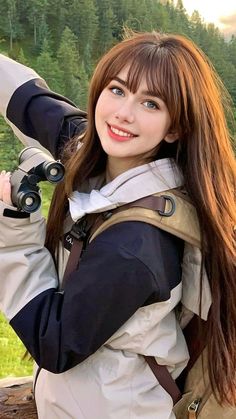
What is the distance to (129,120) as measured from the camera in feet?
7.43

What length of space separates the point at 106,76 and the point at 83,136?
0.36 metres

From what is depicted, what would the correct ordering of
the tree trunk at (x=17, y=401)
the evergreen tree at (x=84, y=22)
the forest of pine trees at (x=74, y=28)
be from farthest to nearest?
the evergreen tree at (x=84, y=22)
the forest of pine trees at (x=74, y=28)
the tree trunk at (x=17, y=401)

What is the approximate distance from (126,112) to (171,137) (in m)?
0.21

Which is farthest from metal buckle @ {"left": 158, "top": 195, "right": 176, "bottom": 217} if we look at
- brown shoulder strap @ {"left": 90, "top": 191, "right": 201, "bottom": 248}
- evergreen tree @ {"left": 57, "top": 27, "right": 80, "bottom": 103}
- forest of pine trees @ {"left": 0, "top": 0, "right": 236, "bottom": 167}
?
forest of pine trees @ {"left": 0, "top": 0, "right": 236, "bottom": 167}

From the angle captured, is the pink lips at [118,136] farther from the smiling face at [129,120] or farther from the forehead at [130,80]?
the forehead at [130,80]

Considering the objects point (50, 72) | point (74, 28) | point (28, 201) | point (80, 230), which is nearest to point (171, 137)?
point (80, 230)

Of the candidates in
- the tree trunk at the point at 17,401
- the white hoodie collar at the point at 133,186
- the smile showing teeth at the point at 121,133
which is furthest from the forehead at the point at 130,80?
the tree trunk at the point at 17,401

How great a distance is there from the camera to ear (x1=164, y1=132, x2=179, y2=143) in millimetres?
2320

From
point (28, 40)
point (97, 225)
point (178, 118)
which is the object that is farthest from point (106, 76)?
point (28, 40)

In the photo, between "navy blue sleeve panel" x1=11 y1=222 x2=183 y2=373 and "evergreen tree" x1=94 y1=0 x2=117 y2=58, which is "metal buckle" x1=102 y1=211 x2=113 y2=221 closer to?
"navy blue sleeve panel" x1=11 y1=222 x2=183 y2=373

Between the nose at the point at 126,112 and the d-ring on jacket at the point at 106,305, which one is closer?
the d-ring on jacket at the point at 106,305

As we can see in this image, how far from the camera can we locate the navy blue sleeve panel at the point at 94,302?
2.04 meters

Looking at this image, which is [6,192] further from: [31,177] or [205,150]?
[205,150]

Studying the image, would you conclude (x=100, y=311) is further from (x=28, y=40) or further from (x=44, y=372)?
(x=28, y=40)
